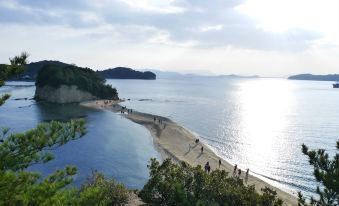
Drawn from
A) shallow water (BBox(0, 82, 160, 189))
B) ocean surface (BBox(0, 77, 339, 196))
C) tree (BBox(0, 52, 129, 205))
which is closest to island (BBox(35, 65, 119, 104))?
ocean surface (BBox(0, 77, 339, 196))

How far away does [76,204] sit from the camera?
16.2 metres

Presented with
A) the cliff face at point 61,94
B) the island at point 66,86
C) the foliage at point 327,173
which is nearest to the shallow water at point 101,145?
the cliff face at point 61,94

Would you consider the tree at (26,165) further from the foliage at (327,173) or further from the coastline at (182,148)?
the coastline at (182,148)

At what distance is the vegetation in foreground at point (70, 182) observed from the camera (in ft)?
50.2

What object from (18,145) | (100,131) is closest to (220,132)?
(100,131)

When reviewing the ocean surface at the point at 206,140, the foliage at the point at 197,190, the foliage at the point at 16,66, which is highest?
the foliage at the point at 16,66

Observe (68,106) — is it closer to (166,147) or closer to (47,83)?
(47,83)

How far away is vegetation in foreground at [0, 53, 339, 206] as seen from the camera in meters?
15.3

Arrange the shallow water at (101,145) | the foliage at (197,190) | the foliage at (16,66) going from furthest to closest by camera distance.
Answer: the shallow water at (101,145), the foliage at (197,190), the foliage at (16,66)

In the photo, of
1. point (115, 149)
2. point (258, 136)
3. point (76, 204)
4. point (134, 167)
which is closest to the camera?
point (76, 204)

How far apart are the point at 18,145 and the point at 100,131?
6125 cm

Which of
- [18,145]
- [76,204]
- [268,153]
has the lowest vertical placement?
[268,153]

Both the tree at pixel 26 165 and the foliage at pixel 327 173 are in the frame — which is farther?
the foliage at pixel 327 173

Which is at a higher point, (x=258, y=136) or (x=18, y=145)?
(x=18, y=145)
